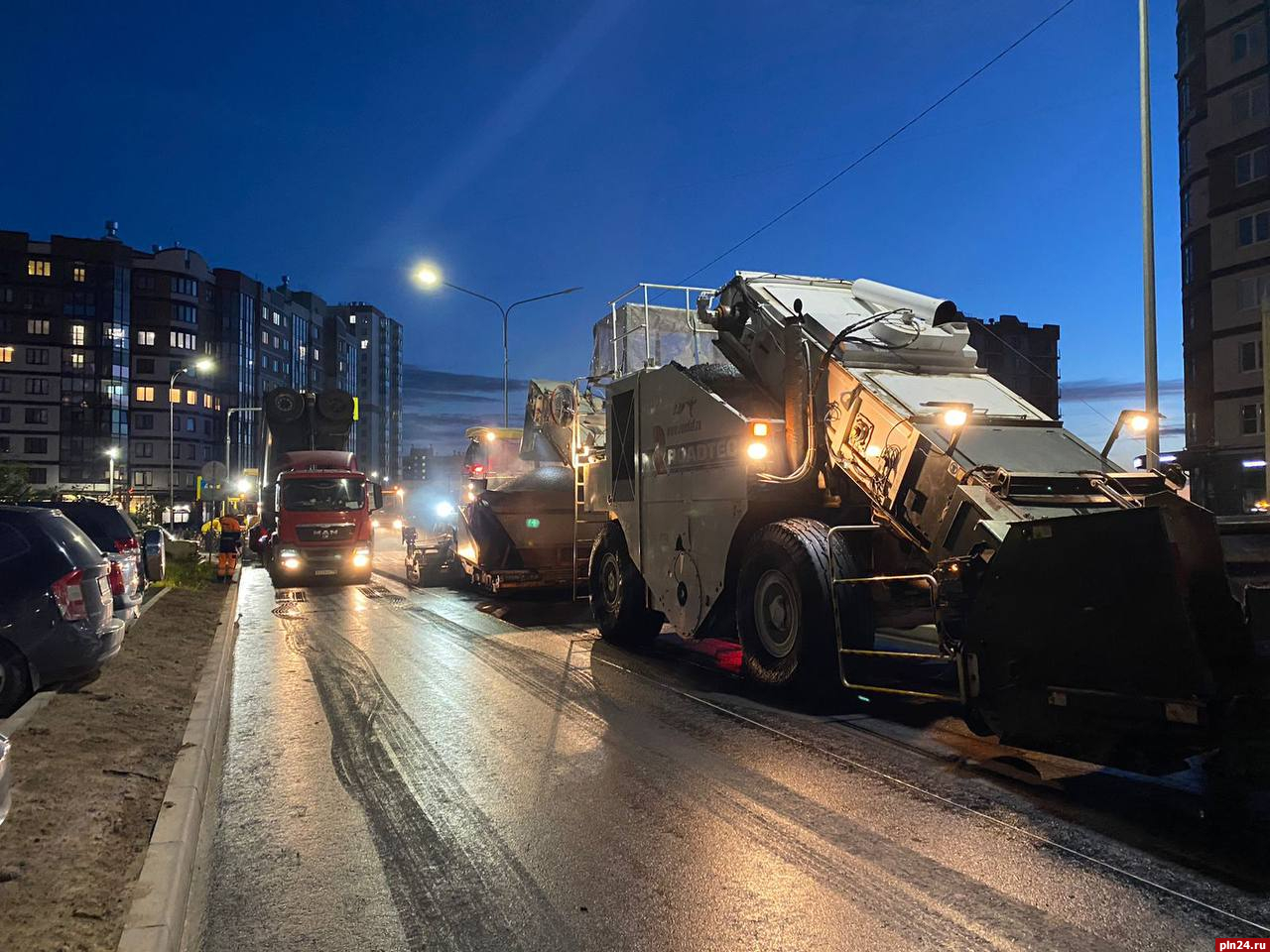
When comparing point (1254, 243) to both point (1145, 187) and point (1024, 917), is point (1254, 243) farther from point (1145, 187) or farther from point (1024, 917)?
point (1024, 917)

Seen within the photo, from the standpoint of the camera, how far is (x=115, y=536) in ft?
38.3

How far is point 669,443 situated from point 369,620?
21.7 feet

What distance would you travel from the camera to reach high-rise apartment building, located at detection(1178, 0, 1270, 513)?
127ft

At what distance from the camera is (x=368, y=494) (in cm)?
2153

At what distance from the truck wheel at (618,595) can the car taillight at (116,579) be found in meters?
5.26

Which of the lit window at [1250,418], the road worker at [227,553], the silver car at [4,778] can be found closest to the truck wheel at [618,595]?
the silver car at [4,778]

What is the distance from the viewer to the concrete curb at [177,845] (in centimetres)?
341

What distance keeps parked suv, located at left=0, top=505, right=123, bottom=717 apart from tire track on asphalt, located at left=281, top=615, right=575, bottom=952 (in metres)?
1.95

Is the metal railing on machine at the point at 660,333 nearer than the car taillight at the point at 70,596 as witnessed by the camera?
No

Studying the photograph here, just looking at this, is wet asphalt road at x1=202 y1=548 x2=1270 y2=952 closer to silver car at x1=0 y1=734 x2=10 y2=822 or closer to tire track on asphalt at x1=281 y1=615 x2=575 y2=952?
tire track on asphalt at x1=281 y1=615 x2=575 y2=952

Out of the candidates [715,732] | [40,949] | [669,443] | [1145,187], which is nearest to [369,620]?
[669,443]

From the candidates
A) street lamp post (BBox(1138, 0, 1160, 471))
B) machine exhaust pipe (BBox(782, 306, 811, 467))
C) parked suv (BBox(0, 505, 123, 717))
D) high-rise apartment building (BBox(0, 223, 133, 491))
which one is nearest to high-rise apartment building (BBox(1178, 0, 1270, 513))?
street lamp post (BBox(1138, 0, 1160, 471))

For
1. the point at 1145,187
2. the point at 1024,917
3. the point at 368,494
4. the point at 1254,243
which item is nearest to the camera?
the point at 1024,917

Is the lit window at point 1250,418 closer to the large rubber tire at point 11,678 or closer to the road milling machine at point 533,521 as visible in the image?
the road milling machine at point 533,521
